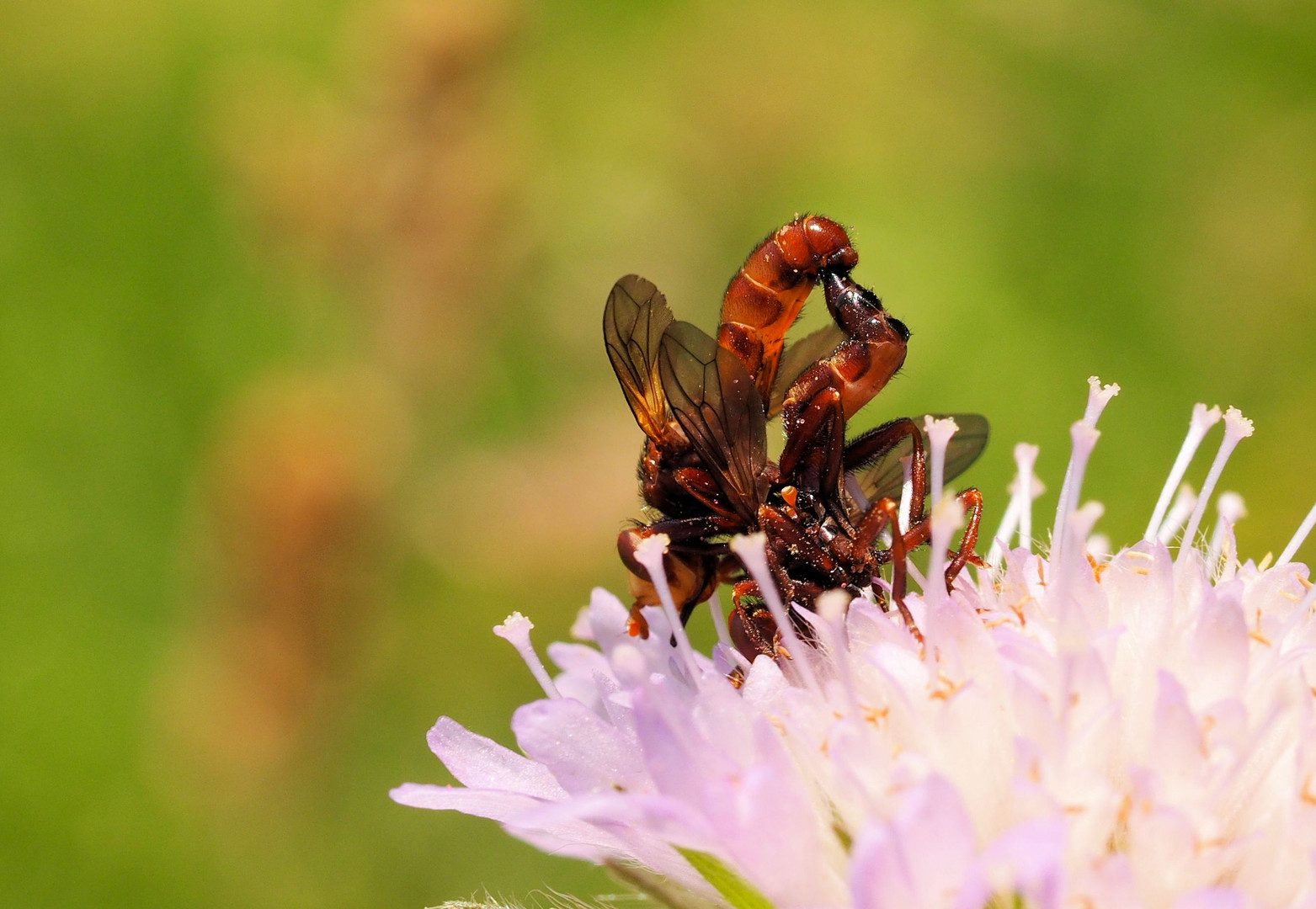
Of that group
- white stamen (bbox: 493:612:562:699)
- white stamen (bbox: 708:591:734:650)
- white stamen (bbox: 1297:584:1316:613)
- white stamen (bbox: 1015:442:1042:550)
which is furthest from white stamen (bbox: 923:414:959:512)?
white stamen (bbox: 493:612:562:699)

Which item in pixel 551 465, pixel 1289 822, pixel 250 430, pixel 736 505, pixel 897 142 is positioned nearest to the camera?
pixel 1289 822

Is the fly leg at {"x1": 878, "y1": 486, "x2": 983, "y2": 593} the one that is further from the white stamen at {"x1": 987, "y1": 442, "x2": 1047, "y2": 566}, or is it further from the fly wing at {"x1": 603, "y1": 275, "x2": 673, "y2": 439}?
the fly wing at {"x1": 603, "y1": 275, "x2": 673, "y2": 439}

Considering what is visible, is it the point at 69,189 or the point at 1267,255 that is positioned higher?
the point at 69,189

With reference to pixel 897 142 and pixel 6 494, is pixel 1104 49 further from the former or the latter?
pixel 6 494

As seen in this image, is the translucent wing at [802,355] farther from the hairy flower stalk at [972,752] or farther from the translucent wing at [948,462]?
the hairy flower stalk at [972,752]

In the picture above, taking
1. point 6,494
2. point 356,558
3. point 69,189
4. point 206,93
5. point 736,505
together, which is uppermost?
point 206,93

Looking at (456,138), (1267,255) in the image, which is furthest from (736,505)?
(1267,255)

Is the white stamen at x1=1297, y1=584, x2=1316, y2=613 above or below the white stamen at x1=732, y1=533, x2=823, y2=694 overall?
below
